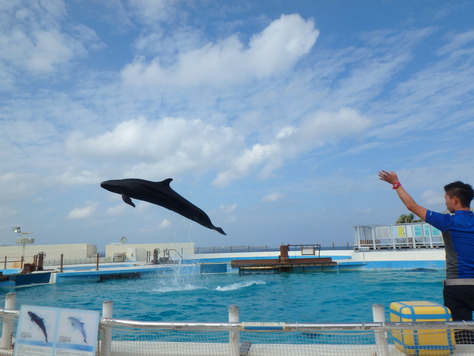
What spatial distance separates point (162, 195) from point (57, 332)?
145 inches

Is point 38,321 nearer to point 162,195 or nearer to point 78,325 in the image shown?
point 78,325

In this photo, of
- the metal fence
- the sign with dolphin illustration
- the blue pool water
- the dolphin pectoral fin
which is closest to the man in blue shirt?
the metal fence

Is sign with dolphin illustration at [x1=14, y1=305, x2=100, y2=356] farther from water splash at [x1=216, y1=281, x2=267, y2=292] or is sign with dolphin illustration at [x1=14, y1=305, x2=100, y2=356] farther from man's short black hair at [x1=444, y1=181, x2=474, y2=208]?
water splash at [x1=216, y1=281, x2=267, y2=292]

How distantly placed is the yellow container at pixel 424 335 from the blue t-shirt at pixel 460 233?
89 cm

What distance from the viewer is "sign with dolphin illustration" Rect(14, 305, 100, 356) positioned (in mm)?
4222

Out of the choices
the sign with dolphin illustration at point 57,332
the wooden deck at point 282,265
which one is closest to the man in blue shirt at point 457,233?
the sign with dolphin illustration at point 57,332

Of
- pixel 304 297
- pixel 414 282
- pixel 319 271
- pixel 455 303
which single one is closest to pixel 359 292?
pixel 304 297

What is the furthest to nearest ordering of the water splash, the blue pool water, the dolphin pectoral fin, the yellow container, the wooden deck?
the wooden deck, the water splash, the blue pool water, the dolphin pectoral fin, the yellow container

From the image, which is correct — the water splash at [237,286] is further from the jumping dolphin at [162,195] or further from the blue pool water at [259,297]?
the jumping dolphin at [162,195]

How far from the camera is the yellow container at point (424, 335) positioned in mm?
4402

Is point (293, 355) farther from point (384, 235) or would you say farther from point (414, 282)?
point (384, 235)

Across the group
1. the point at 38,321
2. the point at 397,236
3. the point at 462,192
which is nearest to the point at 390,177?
the point at 462,192

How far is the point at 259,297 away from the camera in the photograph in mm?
15883

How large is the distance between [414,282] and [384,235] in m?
10.5
